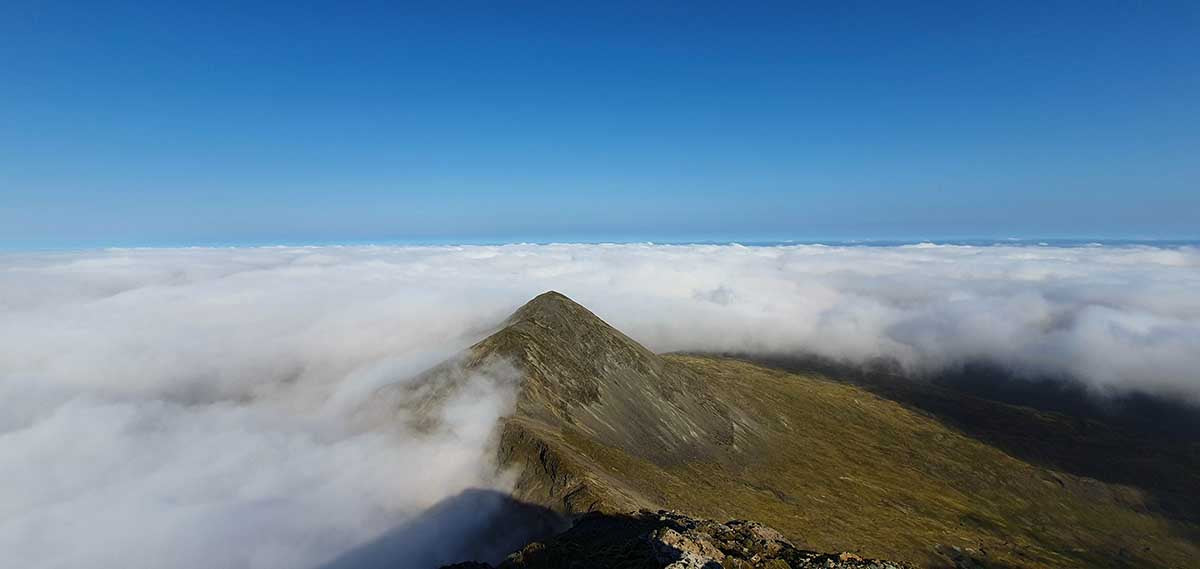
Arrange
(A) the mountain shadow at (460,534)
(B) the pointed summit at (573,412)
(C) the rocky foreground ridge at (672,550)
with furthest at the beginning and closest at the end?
Answer: (B) the pointed summit at (573,412)
(A) the mountain shadow at (460,534)
(C) the rocky foreground ridge at (672,550)

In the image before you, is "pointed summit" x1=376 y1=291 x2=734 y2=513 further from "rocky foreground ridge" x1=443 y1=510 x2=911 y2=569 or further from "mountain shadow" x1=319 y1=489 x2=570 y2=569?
"rocky foreground ridge" x1=443 y1=510 x2=911 y2=569

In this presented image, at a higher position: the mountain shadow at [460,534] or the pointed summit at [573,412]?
the pointed summit at [573,412]

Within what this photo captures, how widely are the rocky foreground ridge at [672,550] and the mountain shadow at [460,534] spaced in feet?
61.8

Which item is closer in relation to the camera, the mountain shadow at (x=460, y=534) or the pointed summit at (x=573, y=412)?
the mountain shadow at (x=460, y=534)

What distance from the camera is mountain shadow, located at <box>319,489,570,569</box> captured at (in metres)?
99.7

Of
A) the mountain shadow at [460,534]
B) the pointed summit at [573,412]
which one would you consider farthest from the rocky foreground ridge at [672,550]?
the pointed summit at [573,412]

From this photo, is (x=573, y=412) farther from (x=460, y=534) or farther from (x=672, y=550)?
(x=672, y=550)

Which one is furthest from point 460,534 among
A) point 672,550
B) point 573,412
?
point 672,550

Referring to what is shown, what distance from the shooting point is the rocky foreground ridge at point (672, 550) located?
4998 centimetres

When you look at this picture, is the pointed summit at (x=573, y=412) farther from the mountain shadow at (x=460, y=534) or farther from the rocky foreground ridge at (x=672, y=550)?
the rocky foreground ridge at (x=672, y=550)

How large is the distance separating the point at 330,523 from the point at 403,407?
160 feet

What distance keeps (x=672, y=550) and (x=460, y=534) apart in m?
69.5

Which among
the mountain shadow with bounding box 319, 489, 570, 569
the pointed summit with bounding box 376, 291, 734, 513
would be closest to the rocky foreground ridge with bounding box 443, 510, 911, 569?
the mountain shadow with bounding box 319, 489, 570, 569

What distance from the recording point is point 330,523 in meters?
115
